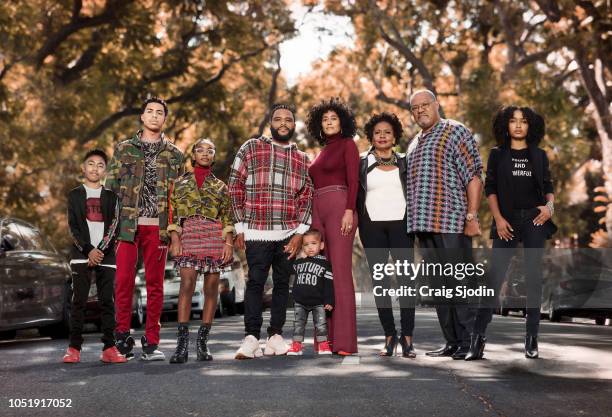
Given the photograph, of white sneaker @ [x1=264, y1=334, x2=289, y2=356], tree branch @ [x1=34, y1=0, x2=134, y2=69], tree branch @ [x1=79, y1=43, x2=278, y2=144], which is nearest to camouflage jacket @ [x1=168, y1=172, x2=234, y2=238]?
white sneaker @ [x1=264, y1=334, x2=289, y2=356]

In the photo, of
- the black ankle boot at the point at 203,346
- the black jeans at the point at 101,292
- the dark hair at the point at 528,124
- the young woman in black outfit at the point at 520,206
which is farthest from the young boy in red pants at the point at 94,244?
the dark hair at the point at 528,124

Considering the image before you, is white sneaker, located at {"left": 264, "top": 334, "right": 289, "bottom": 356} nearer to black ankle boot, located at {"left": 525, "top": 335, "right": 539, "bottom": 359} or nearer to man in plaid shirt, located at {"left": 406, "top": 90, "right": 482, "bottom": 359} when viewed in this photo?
man in plaid shirt, located at {"left": 406, "top": 90, "right": 482, "bottom": 359}

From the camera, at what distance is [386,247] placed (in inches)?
350

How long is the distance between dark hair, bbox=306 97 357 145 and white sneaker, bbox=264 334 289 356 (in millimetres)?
1779

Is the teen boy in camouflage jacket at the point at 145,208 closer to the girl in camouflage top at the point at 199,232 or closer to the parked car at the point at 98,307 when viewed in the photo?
the girl in camouflage top at the point at 199,232

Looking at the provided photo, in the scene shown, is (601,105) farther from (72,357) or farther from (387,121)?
(72,357)

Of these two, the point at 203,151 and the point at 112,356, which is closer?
the point at 203,151

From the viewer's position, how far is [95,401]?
21.8 ft

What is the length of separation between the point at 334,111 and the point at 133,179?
1831 mm

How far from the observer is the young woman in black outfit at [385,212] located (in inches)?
350

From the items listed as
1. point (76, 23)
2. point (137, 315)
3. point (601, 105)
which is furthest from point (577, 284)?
point (76, 23)

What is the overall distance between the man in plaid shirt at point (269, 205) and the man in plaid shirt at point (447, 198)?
981mm

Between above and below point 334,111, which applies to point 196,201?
below

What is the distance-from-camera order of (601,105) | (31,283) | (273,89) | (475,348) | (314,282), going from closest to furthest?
A: (475,348), (314,282), (31,283), (601,105), (273,89)
